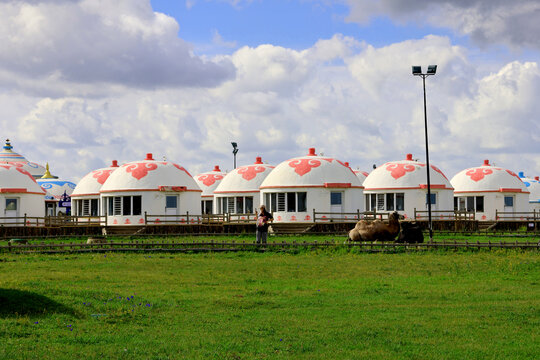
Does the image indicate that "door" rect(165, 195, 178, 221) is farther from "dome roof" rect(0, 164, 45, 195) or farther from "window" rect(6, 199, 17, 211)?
"window" rect(6, 199, 17, 211)

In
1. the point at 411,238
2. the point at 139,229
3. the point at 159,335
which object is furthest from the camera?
the point at 139,229

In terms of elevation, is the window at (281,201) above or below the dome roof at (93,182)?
below

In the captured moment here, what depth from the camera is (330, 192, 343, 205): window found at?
48.2 meters

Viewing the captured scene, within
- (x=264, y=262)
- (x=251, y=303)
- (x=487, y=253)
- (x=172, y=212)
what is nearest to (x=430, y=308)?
(x=251, y=303)

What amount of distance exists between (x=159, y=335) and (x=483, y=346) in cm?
461

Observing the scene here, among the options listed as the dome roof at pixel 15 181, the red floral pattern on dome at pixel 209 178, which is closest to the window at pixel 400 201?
the red floral pattern on dome at pixel 209 178

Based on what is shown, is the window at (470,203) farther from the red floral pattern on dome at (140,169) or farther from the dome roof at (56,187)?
the dome roof at (56,187)

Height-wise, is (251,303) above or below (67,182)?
below

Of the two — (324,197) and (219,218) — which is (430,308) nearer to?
(324,197)

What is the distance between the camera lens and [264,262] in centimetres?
2342

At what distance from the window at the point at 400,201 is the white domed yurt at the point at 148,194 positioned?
47.8 feet

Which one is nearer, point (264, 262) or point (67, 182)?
point (264, 262)

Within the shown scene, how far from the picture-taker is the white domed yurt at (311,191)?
4775 centimetres

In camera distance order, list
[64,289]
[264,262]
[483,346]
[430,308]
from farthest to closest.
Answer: [264,262] < [64,289] < [430,308] < [483,346]
